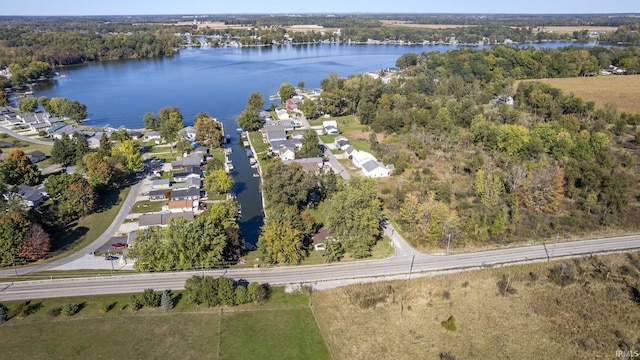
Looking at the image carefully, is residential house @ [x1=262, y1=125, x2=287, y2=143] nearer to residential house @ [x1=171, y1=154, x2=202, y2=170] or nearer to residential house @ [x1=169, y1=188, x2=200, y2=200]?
residential house @ [x1=171, y1=154, x2=202, y2=170]

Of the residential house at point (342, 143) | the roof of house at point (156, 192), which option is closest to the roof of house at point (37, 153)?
the roof of house at point (156, 192)

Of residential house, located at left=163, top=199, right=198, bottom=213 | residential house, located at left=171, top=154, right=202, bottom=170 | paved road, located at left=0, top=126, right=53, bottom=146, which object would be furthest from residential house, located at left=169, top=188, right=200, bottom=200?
paved road, located at left=0, top=126, right=53, bottom=146

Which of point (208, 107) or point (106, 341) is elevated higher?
point (208, 107)

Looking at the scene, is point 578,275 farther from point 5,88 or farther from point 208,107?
point 5,88

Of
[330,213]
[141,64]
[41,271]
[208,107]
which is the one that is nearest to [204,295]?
[330,213]

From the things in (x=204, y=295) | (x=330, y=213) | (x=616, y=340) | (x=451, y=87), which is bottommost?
(x=616, y=340)

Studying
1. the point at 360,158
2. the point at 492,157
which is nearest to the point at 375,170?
the point at 360,158

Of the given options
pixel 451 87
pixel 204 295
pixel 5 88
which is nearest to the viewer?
pixel 204 295
